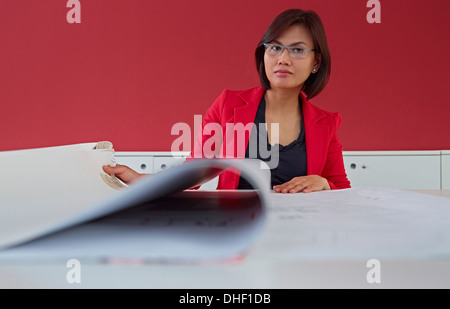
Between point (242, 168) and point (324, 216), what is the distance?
0.13 meters

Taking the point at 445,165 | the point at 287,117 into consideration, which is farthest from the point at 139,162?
the point at 445,165

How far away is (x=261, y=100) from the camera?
145 centimetres

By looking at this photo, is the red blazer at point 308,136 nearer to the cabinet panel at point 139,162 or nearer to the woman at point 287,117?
the woman at point 287,117

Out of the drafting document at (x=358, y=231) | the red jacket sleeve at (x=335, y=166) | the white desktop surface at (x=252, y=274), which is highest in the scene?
the red jacket sleeve at (x=335, y=166)

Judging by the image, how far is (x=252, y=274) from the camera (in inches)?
8.7

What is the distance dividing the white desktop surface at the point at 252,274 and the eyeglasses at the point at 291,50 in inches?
45.3

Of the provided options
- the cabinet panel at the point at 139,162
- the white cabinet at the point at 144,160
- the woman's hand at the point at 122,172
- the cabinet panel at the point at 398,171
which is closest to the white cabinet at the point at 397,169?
the cabinet panel at the point at 398,171

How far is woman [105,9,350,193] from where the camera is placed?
1.29m

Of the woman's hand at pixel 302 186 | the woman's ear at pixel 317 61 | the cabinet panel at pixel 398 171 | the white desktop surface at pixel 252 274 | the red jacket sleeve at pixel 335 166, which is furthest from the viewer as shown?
the cabinet panel at pixel 398 171

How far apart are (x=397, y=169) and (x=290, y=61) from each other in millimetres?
1245

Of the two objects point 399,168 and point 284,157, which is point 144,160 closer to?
point 284,157

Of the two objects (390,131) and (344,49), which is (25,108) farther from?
(390,131)

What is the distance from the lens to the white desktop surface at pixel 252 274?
0.71 feet
